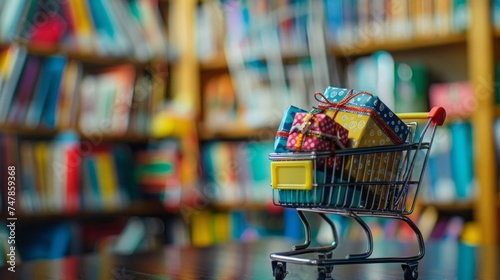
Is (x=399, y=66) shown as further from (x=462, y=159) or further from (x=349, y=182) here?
(x=349, y=182)

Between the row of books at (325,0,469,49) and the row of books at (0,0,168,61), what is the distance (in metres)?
0.79

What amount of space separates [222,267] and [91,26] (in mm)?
1926

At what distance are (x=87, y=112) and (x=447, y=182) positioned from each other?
136 centimetres

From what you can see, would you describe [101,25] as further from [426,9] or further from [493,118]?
[493,118]

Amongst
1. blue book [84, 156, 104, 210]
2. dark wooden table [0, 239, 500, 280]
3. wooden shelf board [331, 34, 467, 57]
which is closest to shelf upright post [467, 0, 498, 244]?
wooden shelf board [331, 34, 467, 57]

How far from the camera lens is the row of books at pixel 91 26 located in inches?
97.0

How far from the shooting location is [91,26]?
2.75 m

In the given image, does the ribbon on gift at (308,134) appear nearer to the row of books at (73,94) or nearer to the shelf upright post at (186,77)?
the row of books at (73,94)

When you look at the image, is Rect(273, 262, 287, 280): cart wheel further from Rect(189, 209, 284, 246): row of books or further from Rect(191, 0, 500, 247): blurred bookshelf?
Rect(189, 209, 284, 246): row of books

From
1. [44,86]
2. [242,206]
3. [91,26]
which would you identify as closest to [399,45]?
[242,206]

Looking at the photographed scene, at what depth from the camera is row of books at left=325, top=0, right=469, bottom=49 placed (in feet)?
7.87

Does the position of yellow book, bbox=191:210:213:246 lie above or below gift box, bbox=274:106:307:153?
below

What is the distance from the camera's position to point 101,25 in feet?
9.14

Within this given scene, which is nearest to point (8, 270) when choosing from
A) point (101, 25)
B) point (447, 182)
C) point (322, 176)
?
point (322, 176)
